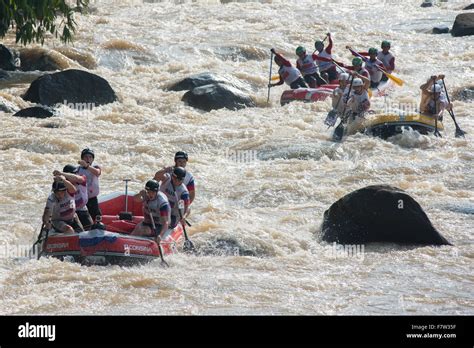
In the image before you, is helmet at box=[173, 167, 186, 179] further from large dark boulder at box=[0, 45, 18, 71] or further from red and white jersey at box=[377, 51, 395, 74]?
red and white jersey at box=[377, 51, 395, 74]

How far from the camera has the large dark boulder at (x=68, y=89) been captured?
2164 centimetres

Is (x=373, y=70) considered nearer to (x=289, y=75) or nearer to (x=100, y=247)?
(x=289, y=75)

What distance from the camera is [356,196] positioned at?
45.8ft

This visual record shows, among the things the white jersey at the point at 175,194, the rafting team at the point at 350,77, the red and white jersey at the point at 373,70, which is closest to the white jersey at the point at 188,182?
the white jersey at the point at 175,194

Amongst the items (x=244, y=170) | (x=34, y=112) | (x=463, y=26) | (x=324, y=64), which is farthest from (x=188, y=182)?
(x=463, y=26)

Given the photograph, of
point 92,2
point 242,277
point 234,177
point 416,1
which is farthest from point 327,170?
point 416,1

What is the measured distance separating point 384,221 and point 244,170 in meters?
4.58

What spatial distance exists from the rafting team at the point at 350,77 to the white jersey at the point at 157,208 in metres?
7.77

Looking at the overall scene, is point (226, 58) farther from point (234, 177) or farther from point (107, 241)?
point (107, 241)

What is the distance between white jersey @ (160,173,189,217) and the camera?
1343 cm

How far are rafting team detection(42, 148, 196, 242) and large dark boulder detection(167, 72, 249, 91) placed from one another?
10.0 m

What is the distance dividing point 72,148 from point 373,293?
325 inches

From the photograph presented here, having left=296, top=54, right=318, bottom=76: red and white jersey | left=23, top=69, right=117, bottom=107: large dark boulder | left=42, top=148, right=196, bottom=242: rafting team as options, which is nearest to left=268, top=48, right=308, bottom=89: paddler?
left=296, top=54, right=318, bottom=76: red and white jersey

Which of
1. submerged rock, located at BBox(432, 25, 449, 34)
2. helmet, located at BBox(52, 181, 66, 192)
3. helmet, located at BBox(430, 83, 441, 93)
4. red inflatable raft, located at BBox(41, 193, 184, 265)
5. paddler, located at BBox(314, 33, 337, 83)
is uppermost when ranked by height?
helmet, located at BBox(52, 181, 66, 192)
